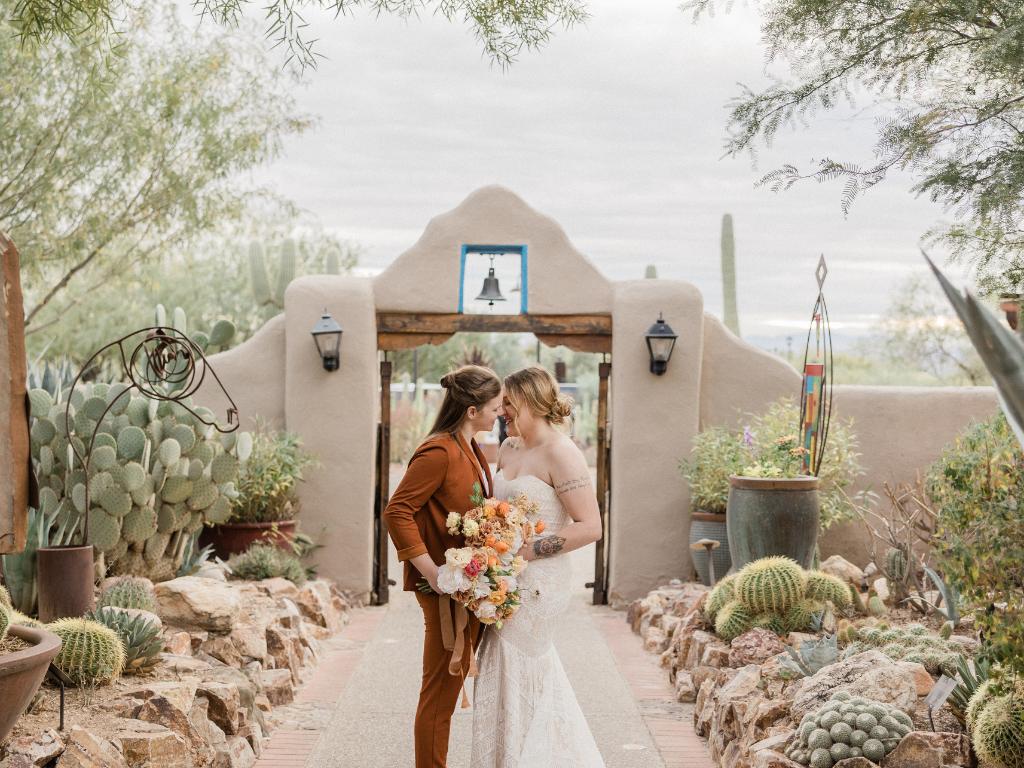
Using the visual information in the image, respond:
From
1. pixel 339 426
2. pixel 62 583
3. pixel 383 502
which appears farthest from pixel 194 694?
pixel 383 502

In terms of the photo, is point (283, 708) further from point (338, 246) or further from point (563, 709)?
point (338, 246)

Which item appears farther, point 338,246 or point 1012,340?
point 338,246

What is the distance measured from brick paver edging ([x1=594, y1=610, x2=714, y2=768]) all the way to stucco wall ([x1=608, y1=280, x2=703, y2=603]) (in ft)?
3.11

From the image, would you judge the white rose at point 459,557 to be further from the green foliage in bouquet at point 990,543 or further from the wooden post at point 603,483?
the wooden post at point 603,483

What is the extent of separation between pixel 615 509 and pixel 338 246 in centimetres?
2159

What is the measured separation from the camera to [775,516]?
8148mm

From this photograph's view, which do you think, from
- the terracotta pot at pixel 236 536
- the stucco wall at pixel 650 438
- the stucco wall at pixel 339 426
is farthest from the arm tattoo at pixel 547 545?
the stucco wall at pixel 339 426

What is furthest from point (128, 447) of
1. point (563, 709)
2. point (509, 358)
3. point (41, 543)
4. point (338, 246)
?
point (509, 358)

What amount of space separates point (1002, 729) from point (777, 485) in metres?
3.72

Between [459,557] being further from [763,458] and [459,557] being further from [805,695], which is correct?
[763,458]

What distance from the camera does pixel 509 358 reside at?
3416 centimetres

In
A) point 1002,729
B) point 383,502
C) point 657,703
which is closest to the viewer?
point 1002,729

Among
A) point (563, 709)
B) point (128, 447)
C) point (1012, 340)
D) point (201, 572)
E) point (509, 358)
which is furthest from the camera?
point (509, 358)

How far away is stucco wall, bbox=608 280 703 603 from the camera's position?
36.2ft
